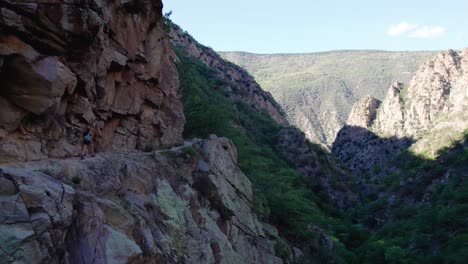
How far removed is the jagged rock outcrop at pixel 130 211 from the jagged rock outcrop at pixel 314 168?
150ft

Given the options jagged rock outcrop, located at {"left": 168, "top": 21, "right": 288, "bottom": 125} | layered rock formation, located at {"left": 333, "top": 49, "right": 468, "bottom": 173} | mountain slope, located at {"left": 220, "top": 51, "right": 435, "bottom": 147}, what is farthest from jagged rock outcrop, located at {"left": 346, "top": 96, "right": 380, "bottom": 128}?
mountain slope, located at {"left": 220, "top": 51, "right": 435, "bottom": 147}

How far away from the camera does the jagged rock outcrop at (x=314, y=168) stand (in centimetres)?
6931

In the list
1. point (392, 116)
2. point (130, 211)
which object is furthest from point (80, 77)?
point (392, 116)

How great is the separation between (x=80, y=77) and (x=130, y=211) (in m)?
5.48

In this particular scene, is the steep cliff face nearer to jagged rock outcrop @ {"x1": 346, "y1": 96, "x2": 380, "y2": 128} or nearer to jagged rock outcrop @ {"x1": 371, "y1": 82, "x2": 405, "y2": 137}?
jagged rock outcrop @ {"x1": 371, "y1": 82, "x2": 405, "y2": 137}

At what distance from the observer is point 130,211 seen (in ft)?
43.1

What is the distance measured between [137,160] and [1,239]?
8561mm

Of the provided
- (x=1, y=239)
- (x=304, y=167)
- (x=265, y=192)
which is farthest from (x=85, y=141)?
(x=304, y=167)

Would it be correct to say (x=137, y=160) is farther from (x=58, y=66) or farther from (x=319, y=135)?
(x=319, y=135)

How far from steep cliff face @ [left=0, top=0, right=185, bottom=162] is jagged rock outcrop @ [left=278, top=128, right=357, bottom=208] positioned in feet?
155

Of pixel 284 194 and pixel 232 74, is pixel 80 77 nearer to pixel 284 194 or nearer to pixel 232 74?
pixel 284 194

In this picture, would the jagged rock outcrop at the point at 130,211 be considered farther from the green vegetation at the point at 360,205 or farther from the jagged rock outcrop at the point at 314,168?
the jagged rock outcrop at the point at 314,168

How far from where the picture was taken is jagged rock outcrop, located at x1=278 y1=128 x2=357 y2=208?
69.3 metres

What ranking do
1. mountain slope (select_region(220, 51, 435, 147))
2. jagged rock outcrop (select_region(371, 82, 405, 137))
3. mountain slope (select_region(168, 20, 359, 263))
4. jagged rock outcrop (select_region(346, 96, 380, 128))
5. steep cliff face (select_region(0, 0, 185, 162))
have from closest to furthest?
1. steep cliff face (select_region(0, 0, 185, 162))
2. mountain slope (select_region(168, 20, 359, 263))
3. jagged rock outcrop (select_region(371, 82, 405, 137))
4. jagged rock outcrop (select_region(346, 96, 380, 128))
5. mountain slope (select_region(220, 51, 435, 147))
